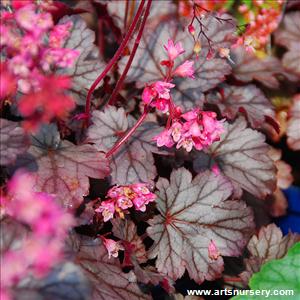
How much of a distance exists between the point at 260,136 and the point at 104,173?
2.08 feet

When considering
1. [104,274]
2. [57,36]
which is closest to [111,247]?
[104,274]

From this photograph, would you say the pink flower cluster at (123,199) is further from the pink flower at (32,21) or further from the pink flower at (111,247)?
the pink flower at (32,21)

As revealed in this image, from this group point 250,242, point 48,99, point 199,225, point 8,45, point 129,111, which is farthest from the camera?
point 129,111

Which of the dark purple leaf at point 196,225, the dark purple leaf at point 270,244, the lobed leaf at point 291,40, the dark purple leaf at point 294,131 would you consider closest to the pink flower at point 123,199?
the dark purple leaf at point 196,225

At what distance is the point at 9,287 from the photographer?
98 centimetres

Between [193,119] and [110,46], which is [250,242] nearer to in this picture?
[193,119]

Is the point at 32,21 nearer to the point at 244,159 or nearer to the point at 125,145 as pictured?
the point at 125,145

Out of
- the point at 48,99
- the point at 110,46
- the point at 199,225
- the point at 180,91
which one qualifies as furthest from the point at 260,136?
the point at 48,99

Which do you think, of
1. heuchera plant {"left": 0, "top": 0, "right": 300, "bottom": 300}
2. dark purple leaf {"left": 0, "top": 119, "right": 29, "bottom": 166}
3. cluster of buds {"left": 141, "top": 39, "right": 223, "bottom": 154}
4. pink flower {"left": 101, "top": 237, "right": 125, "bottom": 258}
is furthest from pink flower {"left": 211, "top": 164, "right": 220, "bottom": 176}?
dark purple leaf {"left": 0, "top": 119, "right": 29, "bottom": 166}

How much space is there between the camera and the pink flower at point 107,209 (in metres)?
1.45

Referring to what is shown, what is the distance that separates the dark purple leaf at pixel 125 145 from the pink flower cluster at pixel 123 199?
0.10 m

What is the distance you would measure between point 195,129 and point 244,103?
0.68m

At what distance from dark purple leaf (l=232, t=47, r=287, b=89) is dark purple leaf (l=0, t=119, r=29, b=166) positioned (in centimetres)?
101

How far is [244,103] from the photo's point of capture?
6.57ft
